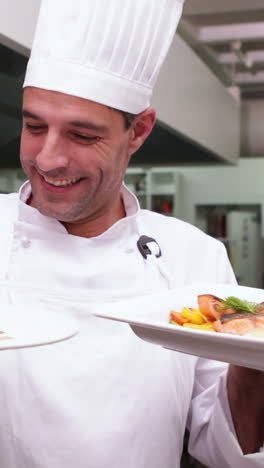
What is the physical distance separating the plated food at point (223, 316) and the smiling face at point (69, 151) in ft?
1.09

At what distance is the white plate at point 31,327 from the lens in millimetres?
748

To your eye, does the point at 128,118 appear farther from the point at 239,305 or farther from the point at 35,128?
the point at 239,305

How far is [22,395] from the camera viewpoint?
123cm

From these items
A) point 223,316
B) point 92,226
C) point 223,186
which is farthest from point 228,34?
point 223,186

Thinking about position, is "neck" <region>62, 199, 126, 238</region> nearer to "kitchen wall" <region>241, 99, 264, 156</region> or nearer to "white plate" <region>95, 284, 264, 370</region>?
"white plate" <region>95, 284, 264, 370</region>

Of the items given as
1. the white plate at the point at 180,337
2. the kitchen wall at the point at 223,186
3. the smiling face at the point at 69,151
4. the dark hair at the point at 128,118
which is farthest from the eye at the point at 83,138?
the kitchen wall at the point at 223,186

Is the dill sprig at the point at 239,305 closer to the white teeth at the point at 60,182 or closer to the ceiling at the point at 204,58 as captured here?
the white teeth at the point at 60,182

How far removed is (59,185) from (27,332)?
438 millimetres

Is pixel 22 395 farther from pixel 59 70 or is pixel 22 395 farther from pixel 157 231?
pixel 59 70

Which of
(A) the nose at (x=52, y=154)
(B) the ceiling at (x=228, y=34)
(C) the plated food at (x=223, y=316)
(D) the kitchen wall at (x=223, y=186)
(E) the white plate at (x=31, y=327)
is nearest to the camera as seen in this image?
(E) the white plate at (x=31, y=327)

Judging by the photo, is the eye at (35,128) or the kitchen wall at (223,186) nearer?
the eye at (35,128)

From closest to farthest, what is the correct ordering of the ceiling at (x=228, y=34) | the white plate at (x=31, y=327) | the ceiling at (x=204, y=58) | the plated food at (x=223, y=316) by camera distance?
the white plate at (x=31, y=327), the plated food at (x=223, y=316), the ceiling at (x=204, y=58), the ceiling at (x=228, y=34)

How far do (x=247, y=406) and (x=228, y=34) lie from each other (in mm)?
3435

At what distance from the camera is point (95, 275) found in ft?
4.40
